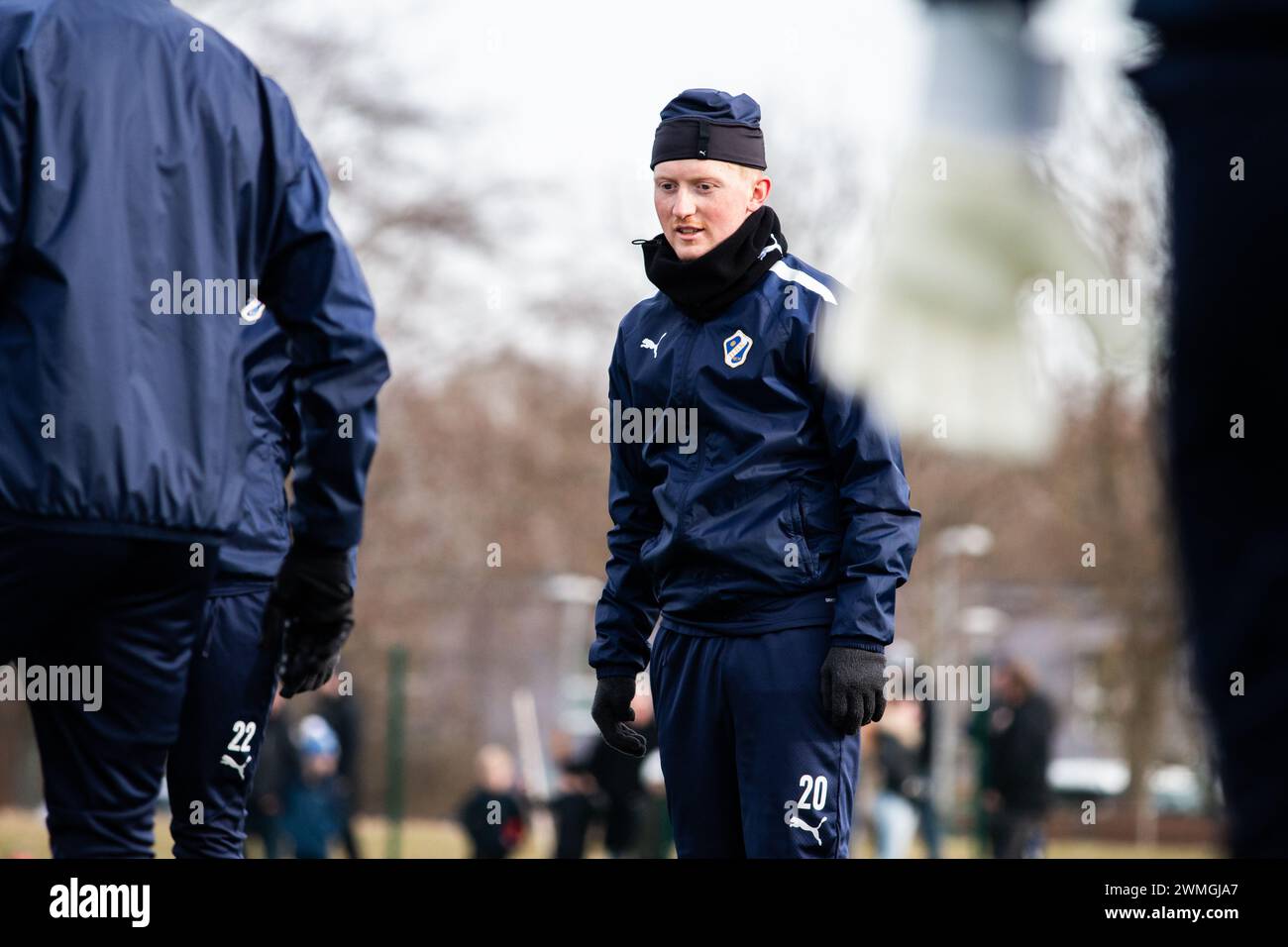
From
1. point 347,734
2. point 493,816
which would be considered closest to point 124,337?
point 493,816

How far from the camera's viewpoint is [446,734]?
32375mm

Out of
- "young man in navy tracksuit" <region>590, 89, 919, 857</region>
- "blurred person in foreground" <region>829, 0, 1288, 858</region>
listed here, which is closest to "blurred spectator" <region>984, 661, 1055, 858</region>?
"young man in navy tracksuit" <region>590, 89, 919, 857</region>

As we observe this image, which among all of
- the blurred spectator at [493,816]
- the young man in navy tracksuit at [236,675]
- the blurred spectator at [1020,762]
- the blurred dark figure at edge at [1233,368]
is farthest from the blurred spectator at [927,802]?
the blurred dark figure at edge at [1233,368]

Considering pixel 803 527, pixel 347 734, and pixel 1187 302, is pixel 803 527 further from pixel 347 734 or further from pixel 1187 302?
pixel 347 734

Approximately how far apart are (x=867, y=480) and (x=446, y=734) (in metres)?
28.8

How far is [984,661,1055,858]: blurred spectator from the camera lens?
49.7 ft

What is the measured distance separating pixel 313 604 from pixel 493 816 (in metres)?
9.88

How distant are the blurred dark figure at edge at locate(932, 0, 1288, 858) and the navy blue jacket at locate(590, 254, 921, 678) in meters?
2.18

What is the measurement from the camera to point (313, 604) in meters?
4.27

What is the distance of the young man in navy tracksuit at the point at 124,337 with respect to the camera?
11.3 feet

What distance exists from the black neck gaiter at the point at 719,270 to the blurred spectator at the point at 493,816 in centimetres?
997

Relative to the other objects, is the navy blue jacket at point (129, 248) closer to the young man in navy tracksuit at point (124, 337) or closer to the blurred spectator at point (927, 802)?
the young man in navy tracksuit at point (124, 337)

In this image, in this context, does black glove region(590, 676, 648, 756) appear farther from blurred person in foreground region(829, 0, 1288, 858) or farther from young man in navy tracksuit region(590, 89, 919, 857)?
blurred person in foreground region(829, 0, 1288, 858)

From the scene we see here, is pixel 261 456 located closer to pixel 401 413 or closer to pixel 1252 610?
pixel 1252 610
